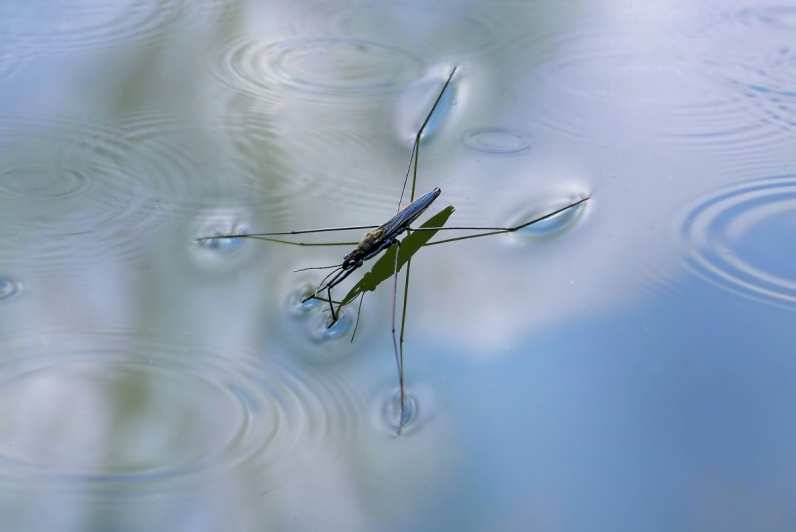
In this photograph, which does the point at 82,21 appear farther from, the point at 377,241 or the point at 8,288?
the point at 377,241

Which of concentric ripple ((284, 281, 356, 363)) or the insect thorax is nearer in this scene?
concentric ripple ((284, 281, 356, 363))

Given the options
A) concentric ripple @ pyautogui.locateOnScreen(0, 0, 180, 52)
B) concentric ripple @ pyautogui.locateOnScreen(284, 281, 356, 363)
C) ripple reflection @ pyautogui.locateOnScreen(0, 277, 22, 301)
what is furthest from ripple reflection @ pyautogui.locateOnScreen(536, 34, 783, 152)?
ripple reflection @ pyautogui.locateOnScreen(0, 277, 22, 301)

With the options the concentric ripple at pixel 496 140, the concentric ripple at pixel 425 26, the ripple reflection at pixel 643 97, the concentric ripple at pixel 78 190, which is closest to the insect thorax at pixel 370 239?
the concentric ripple at pixel 496 140

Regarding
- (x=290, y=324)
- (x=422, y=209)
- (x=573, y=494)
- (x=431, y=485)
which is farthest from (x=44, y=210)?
(x=573, y=494)

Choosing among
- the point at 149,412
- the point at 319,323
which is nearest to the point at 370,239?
the point at 319,323

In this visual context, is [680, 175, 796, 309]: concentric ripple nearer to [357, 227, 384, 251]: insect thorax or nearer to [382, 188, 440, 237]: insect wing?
[382, 188, 440, 237]: insect wing

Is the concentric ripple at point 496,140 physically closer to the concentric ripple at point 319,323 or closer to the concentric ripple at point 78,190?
the concentric ripple at point 319,323
